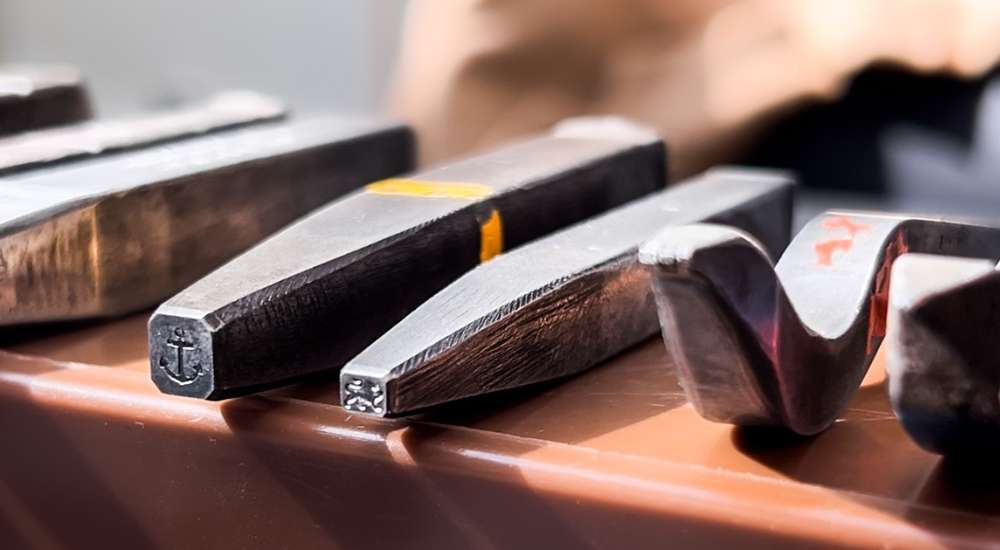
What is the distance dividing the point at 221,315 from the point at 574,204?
0.22 m

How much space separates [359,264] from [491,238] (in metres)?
0.08

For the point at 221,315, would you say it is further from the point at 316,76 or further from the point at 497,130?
the point at 316,76

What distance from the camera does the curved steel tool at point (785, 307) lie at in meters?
0.36

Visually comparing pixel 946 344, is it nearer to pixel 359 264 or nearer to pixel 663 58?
pixel 359 264

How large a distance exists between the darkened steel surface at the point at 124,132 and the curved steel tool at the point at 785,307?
1.20ft

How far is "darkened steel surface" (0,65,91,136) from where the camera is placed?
701 millimetres

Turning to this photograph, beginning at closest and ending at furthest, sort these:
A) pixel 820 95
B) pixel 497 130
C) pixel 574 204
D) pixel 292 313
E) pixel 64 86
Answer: pixel 292 313
pixel 574 204
pixel 64 86
pixel 820 95
pixel 497 130

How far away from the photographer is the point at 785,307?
378mm

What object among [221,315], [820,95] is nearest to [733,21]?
[820,95]

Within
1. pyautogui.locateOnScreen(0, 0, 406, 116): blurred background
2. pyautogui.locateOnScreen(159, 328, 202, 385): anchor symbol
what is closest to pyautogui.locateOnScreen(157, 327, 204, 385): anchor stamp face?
pyautogui.locateOnScreen(159, 328, 202, 385): anchor symbol

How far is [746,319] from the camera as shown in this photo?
0.37 metres

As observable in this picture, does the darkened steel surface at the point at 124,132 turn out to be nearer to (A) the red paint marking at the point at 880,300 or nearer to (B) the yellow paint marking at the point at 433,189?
(B) the yellow paint marking at the point at 433,189

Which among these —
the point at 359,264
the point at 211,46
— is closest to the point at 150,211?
the point at 359,264

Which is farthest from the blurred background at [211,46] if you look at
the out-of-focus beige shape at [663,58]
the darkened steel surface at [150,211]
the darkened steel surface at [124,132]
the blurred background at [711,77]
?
the darkened steel surface at [150,211]
